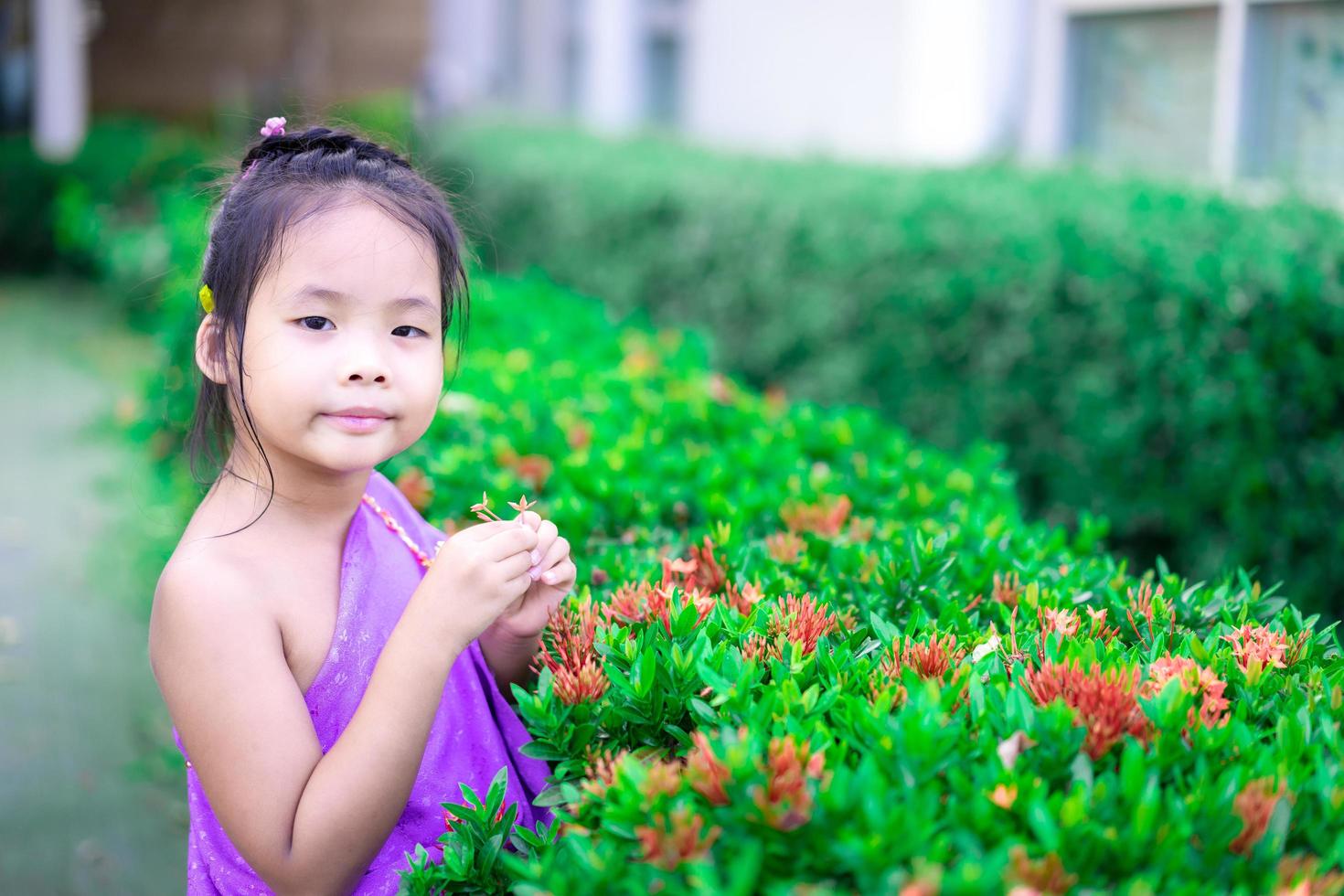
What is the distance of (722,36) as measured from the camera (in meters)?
9.42

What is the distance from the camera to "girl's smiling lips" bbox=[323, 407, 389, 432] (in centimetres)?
161

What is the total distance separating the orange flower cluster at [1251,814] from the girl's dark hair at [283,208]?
1.14m

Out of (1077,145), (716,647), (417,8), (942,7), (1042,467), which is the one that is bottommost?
(1042,467)

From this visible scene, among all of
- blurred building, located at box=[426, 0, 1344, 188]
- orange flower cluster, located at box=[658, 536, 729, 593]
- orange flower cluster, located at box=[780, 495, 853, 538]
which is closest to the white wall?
blurred building, located at box=[426, 0, 1344, 188]

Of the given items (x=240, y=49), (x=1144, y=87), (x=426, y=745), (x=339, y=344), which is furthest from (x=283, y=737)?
(x=240, y=49)

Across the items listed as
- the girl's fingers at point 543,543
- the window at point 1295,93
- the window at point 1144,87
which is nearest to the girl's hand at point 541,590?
the girl's fingers at point 543,543

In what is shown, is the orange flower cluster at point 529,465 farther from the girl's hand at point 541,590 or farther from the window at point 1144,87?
the window at point 1144,87

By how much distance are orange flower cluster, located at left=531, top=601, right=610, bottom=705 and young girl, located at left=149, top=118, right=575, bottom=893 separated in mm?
40

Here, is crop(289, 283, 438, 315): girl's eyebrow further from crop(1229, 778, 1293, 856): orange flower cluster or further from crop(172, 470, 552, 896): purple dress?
crop(1229, 778, 1293, 856): orange flower cluster

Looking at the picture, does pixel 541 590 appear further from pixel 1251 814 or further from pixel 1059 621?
pixel 1251 814

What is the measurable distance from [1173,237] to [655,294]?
3847 mm

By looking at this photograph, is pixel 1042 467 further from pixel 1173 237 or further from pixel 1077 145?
pixel 1077 145

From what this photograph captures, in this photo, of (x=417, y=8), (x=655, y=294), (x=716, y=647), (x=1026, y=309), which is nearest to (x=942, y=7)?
(x=655, y=294)

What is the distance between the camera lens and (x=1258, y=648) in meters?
1.62
